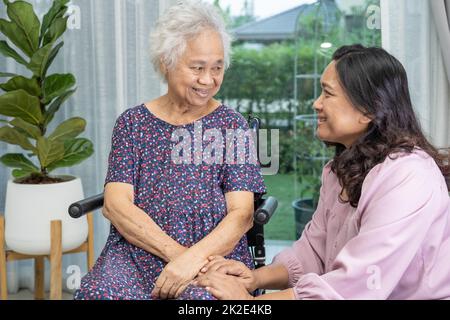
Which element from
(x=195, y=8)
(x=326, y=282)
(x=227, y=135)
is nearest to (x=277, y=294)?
(x=326, y=282)

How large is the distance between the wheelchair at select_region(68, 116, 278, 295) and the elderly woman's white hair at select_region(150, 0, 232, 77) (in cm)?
39

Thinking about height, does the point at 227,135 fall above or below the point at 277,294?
above

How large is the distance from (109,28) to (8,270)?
1.33m

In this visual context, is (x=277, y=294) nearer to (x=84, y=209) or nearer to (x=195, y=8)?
(x=84, y=209)

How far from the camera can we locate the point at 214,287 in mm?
1576

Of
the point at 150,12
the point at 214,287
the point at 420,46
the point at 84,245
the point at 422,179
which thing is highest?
the point at 150,12

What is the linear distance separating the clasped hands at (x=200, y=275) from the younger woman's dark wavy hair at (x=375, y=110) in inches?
14.8

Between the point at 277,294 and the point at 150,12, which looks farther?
the point at 150,12

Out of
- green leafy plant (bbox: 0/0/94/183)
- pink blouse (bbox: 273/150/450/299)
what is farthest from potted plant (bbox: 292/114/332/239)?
pink blouse (bbox: 273/150/450/299)

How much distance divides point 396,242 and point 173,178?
752mm

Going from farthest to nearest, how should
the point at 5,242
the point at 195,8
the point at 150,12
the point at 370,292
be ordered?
the point at 150,12, the point at 5,242, the point at 195,8, the point at 370,292

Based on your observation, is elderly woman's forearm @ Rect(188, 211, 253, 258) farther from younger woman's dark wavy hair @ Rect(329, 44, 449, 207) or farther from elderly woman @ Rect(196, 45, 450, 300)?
younger woman's dark wavy hair @ Rect(329, 44, 449, 207)

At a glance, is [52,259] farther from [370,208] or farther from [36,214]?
[370,208]

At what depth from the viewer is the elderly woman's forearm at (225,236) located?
68.8 inches
